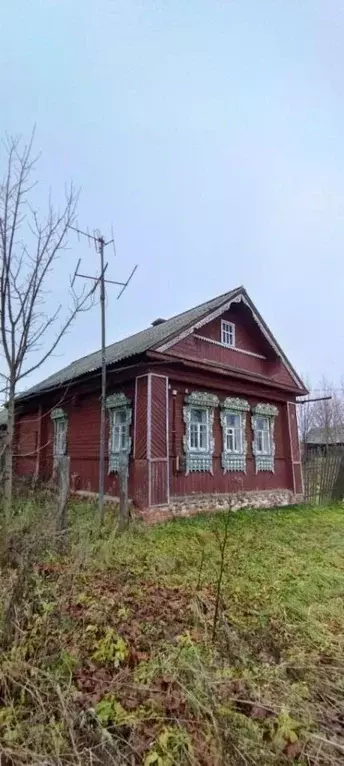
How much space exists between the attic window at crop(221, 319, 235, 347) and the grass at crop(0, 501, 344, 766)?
782 centimetres

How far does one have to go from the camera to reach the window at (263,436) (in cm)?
1277

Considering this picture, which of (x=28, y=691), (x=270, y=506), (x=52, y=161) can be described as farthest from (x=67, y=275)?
(x=270, y=506)

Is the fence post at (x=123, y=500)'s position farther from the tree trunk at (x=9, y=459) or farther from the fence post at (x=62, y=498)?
the tree trunk at (x=9, y=459)

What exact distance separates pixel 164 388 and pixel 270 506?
235 inches

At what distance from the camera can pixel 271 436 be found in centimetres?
1322

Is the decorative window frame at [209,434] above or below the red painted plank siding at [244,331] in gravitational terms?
below

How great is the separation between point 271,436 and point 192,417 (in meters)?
3.85

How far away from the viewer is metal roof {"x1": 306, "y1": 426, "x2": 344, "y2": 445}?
31.8 metres

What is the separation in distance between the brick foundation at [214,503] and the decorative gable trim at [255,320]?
12.7ft

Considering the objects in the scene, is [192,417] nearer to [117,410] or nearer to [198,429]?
[198,429]

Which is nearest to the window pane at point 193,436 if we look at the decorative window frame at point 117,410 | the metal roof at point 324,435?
the decorative window frame at point 117,410

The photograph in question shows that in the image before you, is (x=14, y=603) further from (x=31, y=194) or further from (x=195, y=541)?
(x=31, y=194)

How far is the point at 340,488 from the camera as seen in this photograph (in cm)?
1335

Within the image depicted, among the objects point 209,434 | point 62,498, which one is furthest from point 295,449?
point 62,498
